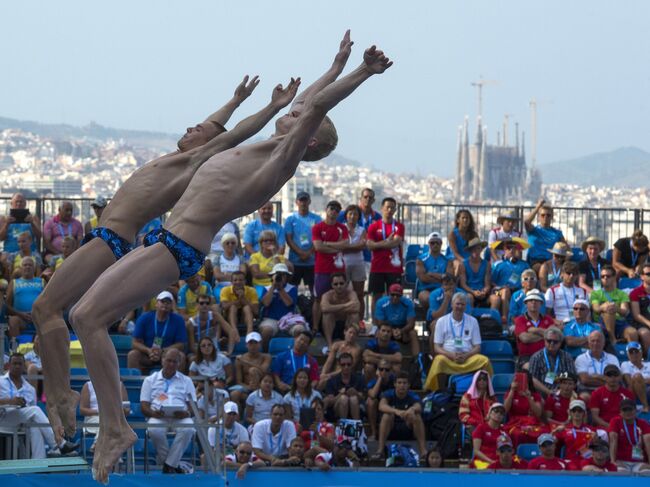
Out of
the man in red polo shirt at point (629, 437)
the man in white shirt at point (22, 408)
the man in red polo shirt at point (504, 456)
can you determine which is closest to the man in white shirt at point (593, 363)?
the man in red polo shirt at point (629, 437)

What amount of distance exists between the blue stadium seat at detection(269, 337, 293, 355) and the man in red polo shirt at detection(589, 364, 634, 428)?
3.03m

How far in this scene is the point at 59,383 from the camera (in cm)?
672

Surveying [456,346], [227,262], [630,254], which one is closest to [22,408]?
[227,262]

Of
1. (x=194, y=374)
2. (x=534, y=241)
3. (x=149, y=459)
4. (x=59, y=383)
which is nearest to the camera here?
(x=59, y=383)

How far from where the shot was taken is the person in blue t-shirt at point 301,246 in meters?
14.3

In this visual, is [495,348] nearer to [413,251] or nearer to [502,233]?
[502,233]

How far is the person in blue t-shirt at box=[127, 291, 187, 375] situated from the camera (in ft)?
40.5

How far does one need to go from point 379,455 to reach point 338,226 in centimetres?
308

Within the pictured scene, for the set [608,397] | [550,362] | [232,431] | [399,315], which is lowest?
[232,431]

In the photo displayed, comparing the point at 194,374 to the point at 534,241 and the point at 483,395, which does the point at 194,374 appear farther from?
the point at 534,241

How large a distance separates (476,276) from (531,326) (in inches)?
45.9

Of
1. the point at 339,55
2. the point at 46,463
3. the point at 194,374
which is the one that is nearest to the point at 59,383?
the point at 46,463

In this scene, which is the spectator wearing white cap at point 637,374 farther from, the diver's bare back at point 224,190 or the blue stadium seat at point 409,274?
the diver's bare back at point 224,190

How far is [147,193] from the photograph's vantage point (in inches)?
271
